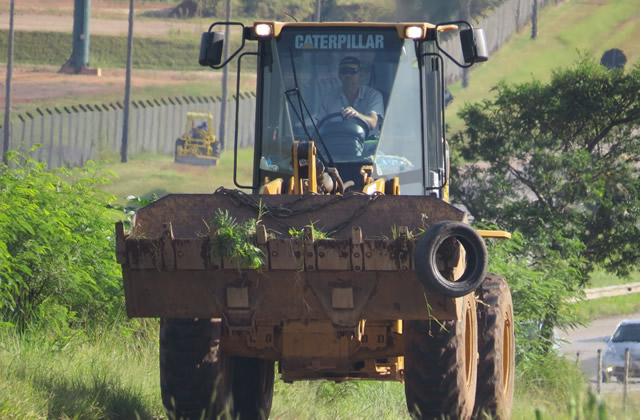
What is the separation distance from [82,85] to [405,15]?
17245mm

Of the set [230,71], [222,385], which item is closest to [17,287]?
[222,385]

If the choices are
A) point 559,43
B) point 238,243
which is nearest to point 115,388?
point 238,243

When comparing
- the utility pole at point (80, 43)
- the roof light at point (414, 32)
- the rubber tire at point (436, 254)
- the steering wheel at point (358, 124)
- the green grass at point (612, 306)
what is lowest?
the green grass at point (612, 306)

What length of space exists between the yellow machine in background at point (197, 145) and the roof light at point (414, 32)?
1667 inches

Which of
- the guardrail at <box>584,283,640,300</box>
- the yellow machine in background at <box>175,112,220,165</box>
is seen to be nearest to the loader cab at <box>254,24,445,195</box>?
the guardrail at <box>584,283,640,300</box>

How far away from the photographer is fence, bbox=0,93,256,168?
50000 mm

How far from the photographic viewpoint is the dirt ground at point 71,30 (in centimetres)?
5431

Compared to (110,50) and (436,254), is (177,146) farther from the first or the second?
(436,254)

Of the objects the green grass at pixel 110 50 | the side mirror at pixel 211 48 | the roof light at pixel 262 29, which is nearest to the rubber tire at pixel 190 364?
the side mirror at pixel 211 48

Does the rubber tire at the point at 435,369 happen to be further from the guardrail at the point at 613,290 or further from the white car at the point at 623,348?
the guardrail at the point at 613,290

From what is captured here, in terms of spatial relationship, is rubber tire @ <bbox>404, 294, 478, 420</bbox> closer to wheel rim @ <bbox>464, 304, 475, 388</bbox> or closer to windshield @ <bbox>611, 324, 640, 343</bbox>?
wheel rim @ <bbox>464, 304, 475, 388</bbox>

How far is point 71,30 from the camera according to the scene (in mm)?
62656

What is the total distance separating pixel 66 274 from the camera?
37.3 ft

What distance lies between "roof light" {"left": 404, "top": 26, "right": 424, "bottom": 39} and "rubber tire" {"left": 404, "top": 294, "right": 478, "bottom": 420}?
2550mm
